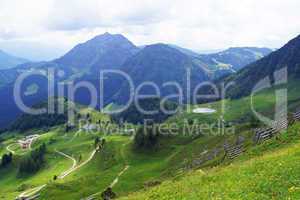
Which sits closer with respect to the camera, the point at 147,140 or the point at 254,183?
the point at 254,183

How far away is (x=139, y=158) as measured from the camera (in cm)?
17000

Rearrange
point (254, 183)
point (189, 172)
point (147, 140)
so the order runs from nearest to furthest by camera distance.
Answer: point (254, 183)
point (189, 172)
point (147, 140)

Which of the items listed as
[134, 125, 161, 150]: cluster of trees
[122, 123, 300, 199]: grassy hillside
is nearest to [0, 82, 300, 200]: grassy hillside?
[122, 123, 300, 199]: grassy hillside

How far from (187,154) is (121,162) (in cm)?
3267

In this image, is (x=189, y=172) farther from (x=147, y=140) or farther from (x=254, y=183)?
(x=147, y=140)

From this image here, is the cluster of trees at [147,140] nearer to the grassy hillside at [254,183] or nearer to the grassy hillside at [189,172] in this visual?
the grassy hillside at [189,172]

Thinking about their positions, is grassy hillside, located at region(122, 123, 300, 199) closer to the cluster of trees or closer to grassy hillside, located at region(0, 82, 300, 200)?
grassy hillside, located at region(0, 82, 300, 200)

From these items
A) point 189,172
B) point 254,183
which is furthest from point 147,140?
point 254,183

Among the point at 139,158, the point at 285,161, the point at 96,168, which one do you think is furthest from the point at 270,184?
the point at 96,168

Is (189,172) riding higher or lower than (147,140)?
higher

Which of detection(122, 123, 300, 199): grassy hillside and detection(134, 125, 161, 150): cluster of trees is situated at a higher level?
detection(122, 123, 300, 199): grassy hillside

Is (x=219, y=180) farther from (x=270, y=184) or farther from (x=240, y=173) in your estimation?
(x=270, y=184)

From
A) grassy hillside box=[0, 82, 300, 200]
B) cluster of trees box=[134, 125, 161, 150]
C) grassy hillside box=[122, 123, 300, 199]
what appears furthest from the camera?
cluster of trees box=[134, 125, 161, 150]

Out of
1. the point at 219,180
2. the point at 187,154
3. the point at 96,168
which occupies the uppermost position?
the point at 219,180
